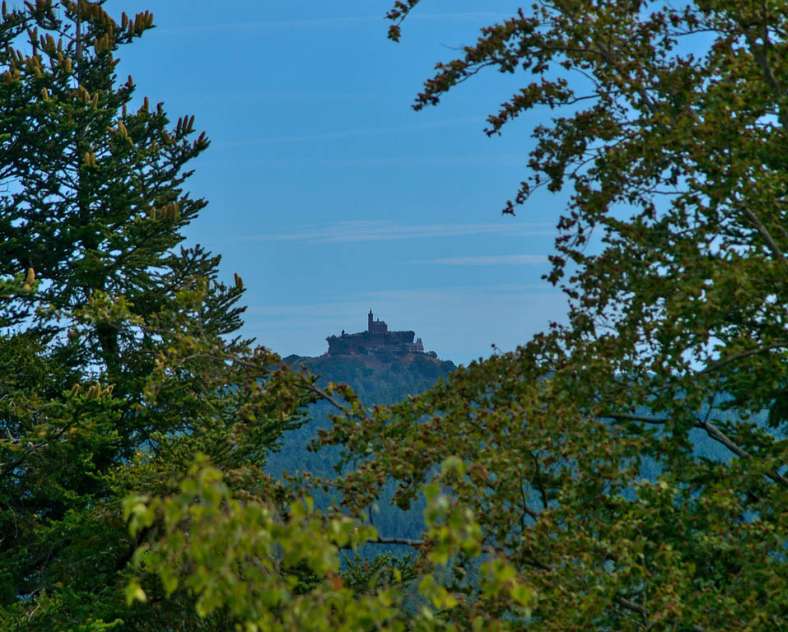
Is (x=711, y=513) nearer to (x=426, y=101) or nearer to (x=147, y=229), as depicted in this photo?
(x=426, y=101)

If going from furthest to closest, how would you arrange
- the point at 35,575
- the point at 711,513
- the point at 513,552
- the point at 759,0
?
the point at 35,575
the point at 759,0
the point at 711,513
the point at 513,552

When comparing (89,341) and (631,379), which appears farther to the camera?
(89,341)

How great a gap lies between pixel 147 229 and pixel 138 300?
244 cm

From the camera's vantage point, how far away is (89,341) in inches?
1028

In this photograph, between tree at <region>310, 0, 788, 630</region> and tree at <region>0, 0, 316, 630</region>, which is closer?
tree at <region>310, 0, 788, 630</region>

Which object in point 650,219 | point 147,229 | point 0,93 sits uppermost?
point 0,93

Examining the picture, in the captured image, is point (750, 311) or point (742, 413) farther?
point (742, 413)

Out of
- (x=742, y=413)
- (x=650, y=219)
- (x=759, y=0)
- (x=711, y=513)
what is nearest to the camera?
(x=711, y=513)

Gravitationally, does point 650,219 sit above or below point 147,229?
below

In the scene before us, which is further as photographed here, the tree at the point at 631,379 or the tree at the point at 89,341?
the tree at the point at 89,341

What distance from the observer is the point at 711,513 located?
403 inches

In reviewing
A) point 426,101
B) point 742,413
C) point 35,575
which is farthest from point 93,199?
point 742,413

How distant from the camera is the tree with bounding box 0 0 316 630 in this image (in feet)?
69.2

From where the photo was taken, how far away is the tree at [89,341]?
21.1 meters
